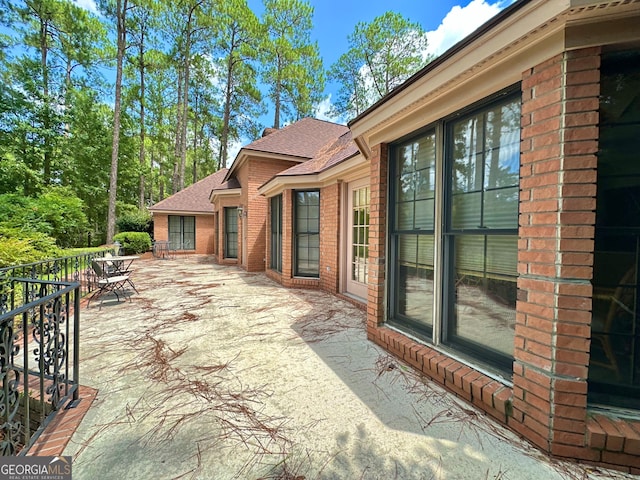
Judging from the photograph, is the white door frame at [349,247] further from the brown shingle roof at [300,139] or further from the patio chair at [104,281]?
the patio chair at [104,281]

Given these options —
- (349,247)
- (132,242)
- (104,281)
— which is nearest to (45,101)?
(132,242)

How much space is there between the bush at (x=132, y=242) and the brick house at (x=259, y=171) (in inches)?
267

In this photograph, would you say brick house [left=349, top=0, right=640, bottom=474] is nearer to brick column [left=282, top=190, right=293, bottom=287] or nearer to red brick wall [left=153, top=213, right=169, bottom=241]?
brick column [left=282, top=190, right=293, bottom=287]

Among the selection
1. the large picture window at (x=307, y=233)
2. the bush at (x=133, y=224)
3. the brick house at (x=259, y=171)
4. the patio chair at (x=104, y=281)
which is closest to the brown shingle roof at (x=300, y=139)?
the brick house at (x=259, y=171)

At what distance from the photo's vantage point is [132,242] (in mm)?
15609

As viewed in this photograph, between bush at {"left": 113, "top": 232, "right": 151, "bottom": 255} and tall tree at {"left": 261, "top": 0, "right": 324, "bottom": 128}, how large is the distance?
13124 millimetres

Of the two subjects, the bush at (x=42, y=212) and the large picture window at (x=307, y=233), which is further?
the bush at (x=42, y=212)

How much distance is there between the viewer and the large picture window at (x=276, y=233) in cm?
832

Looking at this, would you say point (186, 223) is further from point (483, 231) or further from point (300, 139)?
→ point (483, 231)

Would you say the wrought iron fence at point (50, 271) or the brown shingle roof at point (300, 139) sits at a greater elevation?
the brown shingle roof at point (300, 139)

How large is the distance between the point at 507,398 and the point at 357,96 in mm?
23881

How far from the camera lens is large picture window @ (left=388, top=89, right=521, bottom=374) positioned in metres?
2.27

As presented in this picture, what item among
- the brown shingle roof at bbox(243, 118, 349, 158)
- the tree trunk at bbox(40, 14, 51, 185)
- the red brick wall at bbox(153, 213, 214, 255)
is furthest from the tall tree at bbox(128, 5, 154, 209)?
the brown shingle roof at bbox(243, 118, 349, 158)

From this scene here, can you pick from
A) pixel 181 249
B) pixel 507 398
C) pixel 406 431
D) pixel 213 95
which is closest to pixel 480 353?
pixel 507 398
